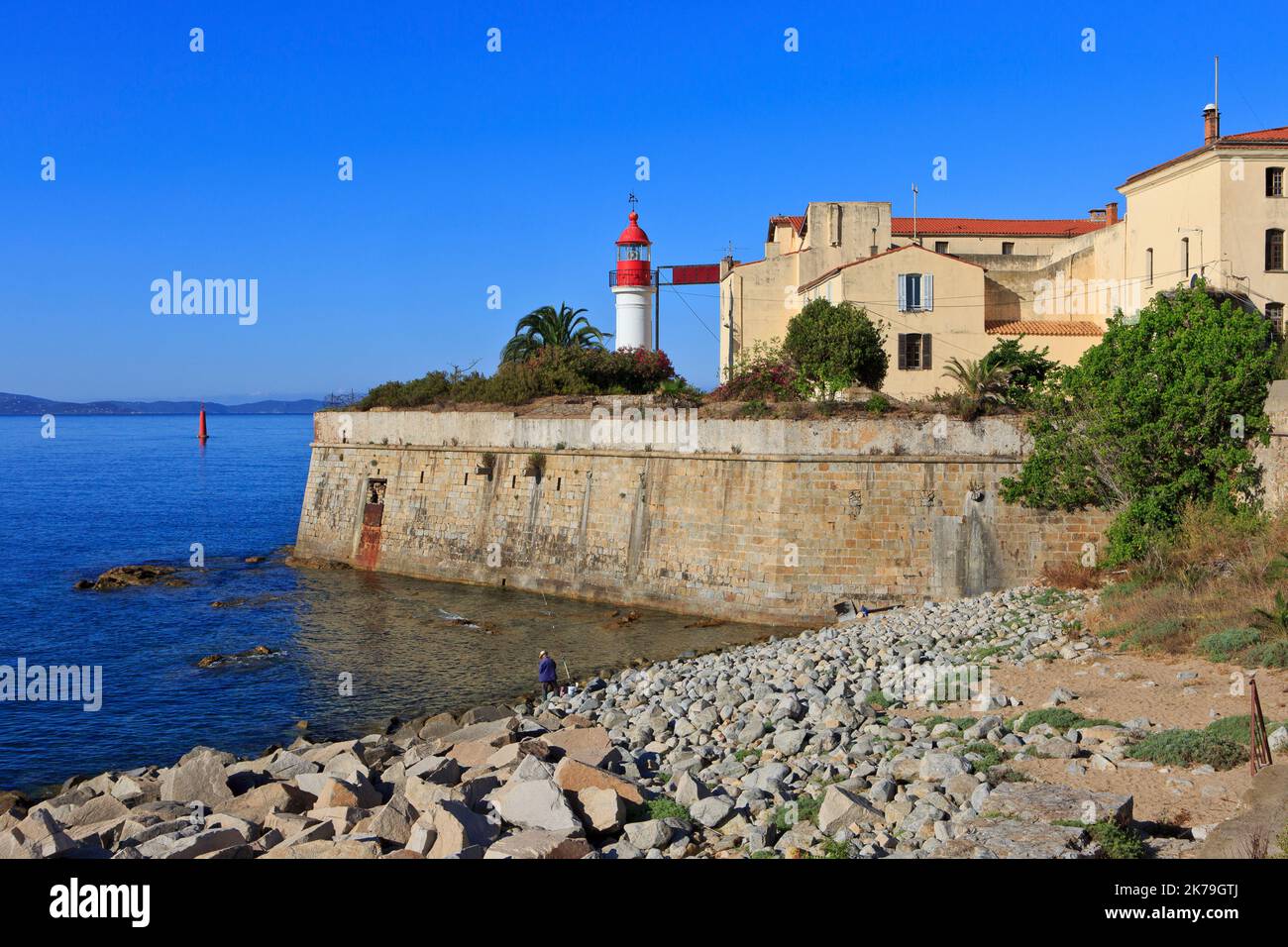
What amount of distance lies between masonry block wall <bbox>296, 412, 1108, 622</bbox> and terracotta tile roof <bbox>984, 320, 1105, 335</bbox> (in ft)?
33.4

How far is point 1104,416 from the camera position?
19.9 meters

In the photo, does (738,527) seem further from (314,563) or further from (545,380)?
(314,563)

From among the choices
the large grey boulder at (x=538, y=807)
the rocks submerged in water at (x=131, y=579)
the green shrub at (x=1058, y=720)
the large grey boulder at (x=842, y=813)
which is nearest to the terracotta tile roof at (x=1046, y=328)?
the green shrub at (x=1058, y=720)

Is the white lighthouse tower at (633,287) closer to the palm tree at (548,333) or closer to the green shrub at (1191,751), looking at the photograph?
the palm tree at (548,333)

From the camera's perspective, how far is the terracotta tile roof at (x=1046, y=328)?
30703 mm

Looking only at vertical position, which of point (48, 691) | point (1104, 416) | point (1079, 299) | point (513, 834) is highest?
point (1079, 299)

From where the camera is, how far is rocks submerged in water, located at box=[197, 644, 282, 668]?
20391mm

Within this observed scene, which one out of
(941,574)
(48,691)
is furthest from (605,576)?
(48,691)

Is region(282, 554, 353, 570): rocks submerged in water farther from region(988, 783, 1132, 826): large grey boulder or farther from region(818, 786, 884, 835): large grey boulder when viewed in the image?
region(988, 783, 1132, 826): large grey boulder

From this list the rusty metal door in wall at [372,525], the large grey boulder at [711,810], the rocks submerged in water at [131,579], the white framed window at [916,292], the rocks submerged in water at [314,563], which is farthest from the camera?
the rocks submerged in water at [314,563]

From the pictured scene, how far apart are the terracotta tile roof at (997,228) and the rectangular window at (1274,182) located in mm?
10557

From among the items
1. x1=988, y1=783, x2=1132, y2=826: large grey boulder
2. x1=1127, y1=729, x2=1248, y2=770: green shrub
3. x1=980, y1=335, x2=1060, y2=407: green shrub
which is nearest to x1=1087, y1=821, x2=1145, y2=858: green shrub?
x1=988, y1=783, x2=1132, y2=826: large grey boulder
